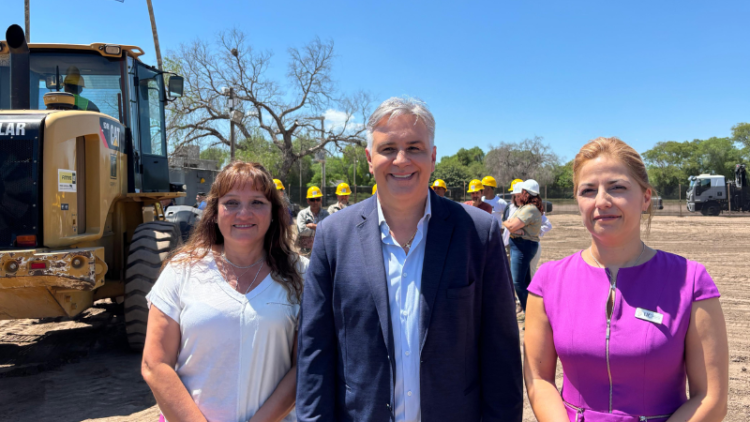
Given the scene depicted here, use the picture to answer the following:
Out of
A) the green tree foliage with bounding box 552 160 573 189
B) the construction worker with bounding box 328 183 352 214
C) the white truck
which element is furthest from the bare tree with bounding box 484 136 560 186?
the construction worker with bounding box 328 183 352 214

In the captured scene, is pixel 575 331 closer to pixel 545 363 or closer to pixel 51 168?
pixel 545 363

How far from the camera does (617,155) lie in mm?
1851

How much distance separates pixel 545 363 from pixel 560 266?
1.28 ft

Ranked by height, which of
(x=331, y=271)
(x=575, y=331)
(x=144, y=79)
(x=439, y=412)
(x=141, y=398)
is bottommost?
(x=141, y=398)

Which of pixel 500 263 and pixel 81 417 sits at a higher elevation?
pixel 500 263

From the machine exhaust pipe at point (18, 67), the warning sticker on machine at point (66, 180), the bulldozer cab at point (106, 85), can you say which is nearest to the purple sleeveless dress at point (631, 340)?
the warning sticker on machine at point (66, 180)

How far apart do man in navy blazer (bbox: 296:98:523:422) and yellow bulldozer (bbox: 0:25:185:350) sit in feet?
9.72

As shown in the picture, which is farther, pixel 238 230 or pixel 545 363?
pixel 238 230

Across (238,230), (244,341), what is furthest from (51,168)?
(244,341)

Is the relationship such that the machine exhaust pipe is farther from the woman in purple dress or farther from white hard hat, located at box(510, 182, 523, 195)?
white hard hat, located at box(510, 182, 523, 195)

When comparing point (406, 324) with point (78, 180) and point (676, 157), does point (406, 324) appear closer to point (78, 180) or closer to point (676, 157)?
point (78, 180)

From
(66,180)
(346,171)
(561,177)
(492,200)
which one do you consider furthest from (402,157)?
(561,177)

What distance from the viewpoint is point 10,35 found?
14.6 ft

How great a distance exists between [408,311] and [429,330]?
0.36ft
